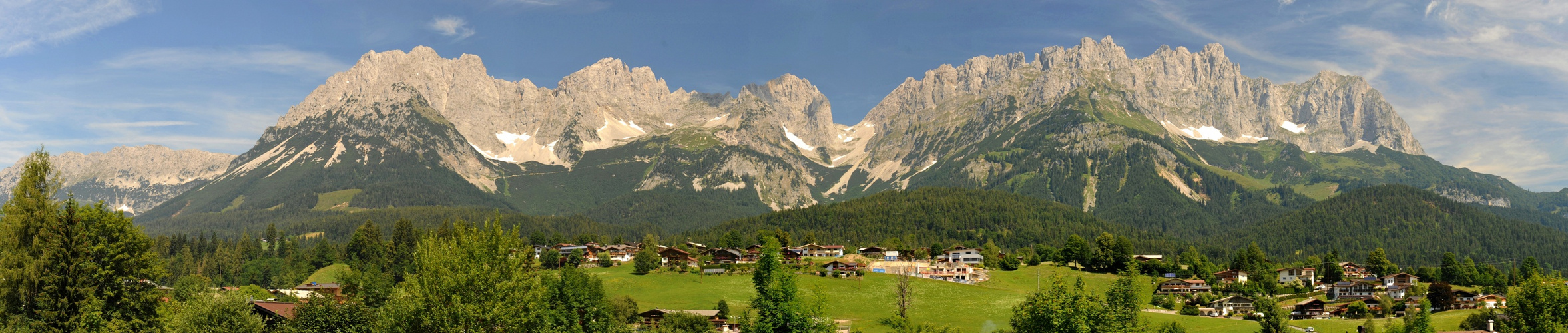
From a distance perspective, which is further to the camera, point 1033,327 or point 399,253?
point 399,253

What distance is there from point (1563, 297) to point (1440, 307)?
53.2 meters

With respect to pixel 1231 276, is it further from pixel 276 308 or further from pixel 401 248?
pixel 276 308

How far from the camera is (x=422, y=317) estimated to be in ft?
133

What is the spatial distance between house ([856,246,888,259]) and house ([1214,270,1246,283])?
57.9 m

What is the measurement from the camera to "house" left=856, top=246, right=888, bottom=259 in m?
182

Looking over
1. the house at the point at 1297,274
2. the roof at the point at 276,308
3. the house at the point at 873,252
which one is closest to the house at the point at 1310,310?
the house at the point at 1297,274

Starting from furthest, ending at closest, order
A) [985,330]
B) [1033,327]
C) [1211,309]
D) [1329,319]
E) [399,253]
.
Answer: [399,253] < [1211,309] < [1329,319] < [985,330] < [1033,327]

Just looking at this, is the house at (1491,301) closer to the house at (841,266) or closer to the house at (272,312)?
the house at (841,266)

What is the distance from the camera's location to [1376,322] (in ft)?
Answer: 343

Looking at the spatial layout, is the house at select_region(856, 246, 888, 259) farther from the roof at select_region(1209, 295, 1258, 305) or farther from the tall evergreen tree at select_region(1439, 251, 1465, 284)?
the tall evergreen tree at select_region(1439, 251, 1465, 284)

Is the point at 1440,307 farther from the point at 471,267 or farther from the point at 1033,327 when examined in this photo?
the point at 471,267

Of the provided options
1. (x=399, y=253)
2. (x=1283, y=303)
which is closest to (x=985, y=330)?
(x=1283, y=303)

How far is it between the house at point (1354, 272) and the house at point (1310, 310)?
45278 millimetres

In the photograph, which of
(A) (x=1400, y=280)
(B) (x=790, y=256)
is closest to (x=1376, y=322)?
(A) (x=1400, y=280)
